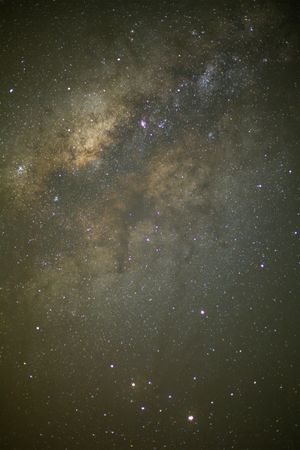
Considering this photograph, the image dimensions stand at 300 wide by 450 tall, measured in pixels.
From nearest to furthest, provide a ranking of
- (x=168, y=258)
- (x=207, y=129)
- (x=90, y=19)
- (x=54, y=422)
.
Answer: (x=90, y=19), (x=207, y=129), (x=168, y=258), (x=54, y=422)

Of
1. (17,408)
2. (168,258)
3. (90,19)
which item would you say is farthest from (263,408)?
(90,19)

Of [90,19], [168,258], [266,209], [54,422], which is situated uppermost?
[90,19]

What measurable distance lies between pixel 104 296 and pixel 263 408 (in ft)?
9.76

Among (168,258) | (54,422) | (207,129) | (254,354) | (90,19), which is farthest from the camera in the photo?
(54,422)

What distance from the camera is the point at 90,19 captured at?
3309mm

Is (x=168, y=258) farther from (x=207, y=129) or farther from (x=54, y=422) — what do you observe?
(x=54, y=422)

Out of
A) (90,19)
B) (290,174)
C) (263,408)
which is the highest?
(90,19)

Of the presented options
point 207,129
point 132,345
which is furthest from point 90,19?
point 132,345

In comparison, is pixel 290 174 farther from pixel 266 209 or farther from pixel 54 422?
pixel 54 422

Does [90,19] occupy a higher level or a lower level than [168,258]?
higher

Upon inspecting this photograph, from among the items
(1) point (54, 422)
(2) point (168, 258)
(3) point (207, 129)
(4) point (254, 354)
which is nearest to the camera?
(3) point (207, 129)

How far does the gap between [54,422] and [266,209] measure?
4597 mm

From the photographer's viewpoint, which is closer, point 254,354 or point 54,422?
point 254,354

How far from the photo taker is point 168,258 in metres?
3.89
